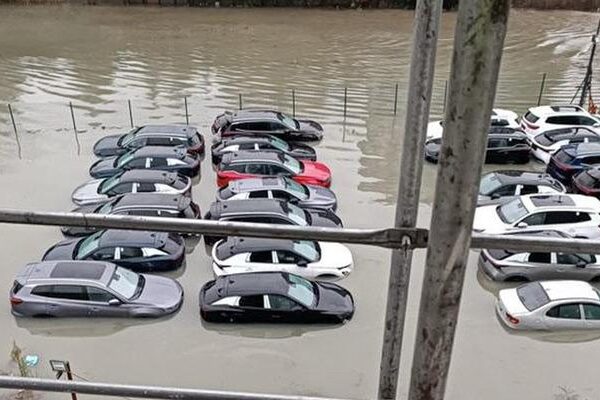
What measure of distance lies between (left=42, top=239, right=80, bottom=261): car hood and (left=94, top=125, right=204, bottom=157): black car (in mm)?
4061

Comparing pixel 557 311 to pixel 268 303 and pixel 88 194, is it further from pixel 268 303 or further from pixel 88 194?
pixel 88 194

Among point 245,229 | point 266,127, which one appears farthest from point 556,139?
point 245,229

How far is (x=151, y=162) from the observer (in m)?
12.2

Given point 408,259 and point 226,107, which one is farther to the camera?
point 226,107

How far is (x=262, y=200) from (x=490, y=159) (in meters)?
5.90

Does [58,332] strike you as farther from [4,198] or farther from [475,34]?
[475,34]

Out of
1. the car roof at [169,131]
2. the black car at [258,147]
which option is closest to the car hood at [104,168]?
the car roof at [169,131]

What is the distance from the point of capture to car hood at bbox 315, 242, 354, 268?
361 inches

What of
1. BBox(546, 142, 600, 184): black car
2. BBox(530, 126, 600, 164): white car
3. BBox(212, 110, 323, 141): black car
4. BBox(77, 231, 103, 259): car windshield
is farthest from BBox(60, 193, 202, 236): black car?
BBox(530, 126, 600, 164): white car

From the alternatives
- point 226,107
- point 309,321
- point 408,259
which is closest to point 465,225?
point 408,259

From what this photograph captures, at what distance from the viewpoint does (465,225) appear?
1.32 meters

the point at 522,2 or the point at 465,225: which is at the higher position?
the point at 465,225

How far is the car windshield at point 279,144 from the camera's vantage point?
43.7 feet

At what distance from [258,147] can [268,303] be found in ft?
18.2
